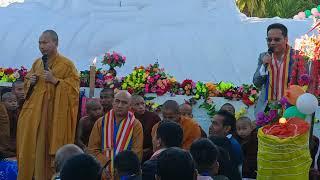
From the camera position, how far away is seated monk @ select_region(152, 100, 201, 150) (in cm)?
757

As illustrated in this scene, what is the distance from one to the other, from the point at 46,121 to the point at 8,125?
782 millimetres

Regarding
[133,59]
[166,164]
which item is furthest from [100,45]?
[166,164]

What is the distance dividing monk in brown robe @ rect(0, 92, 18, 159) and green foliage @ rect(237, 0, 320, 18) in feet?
58.6

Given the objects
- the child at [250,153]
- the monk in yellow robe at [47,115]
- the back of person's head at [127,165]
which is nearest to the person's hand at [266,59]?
the child at [250,153]

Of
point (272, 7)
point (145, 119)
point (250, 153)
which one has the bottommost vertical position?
point (250, 153)

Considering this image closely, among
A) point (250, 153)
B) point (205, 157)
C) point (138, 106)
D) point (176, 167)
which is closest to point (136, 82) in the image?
point (138, 106)

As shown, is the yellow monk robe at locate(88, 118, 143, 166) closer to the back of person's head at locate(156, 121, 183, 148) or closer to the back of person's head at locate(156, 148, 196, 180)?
the back of person's head at locate(156, 121, 183, 148)

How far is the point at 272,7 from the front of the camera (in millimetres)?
27094

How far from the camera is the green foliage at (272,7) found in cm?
2614

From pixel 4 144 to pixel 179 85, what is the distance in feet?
8.29

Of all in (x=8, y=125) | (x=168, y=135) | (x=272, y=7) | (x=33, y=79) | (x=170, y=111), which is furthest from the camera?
(x=272, y=7)

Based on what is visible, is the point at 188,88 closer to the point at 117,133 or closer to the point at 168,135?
the point at 117,133

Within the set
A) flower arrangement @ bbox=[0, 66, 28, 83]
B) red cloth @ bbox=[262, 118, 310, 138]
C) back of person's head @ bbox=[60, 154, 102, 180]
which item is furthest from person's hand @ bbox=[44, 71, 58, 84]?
back of person's head @ bbox=[60, 154, 102, 180]

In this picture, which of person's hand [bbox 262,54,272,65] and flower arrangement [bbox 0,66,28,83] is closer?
person's hand [bbox 262,54,272,65]
